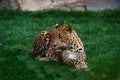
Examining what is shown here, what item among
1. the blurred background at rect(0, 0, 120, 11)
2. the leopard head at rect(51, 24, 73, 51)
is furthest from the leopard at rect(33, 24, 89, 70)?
the blurred background at rect(0, 0, 120, 11)

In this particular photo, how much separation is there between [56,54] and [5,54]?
1426mm

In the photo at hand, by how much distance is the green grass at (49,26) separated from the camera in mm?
9281

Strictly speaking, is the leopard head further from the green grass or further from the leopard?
the green grass

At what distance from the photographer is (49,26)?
1346cm

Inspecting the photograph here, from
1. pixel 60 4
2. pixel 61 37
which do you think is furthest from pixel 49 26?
pixel 61 37

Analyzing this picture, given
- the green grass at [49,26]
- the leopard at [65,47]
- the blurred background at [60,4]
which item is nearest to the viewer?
the green grass at [49,26]

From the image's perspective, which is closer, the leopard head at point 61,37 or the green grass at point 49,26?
the green grass at point 49,26

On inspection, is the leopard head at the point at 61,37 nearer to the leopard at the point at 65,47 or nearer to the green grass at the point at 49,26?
the leopard at the point at 65,47

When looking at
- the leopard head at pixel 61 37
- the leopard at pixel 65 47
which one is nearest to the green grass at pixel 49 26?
the leopard at pixel 65 47

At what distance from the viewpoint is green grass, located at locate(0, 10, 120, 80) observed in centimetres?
928

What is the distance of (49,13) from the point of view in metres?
15.0

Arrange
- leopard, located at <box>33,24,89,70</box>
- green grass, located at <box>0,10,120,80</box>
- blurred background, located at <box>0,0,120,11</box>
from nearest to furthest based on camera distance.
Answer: green grass, located at <box>0,10,120,80</box> < leopard, located at <box>33,24,89,70</box> < blurred background, located at <box>0,0,120,11</box>

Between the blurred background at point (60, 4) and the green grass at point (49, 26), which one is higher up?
the blurred background at point (60, 4)

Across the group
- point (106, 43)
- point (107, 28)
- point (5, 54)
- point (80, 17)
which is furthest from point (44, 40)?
point (80, 17)
